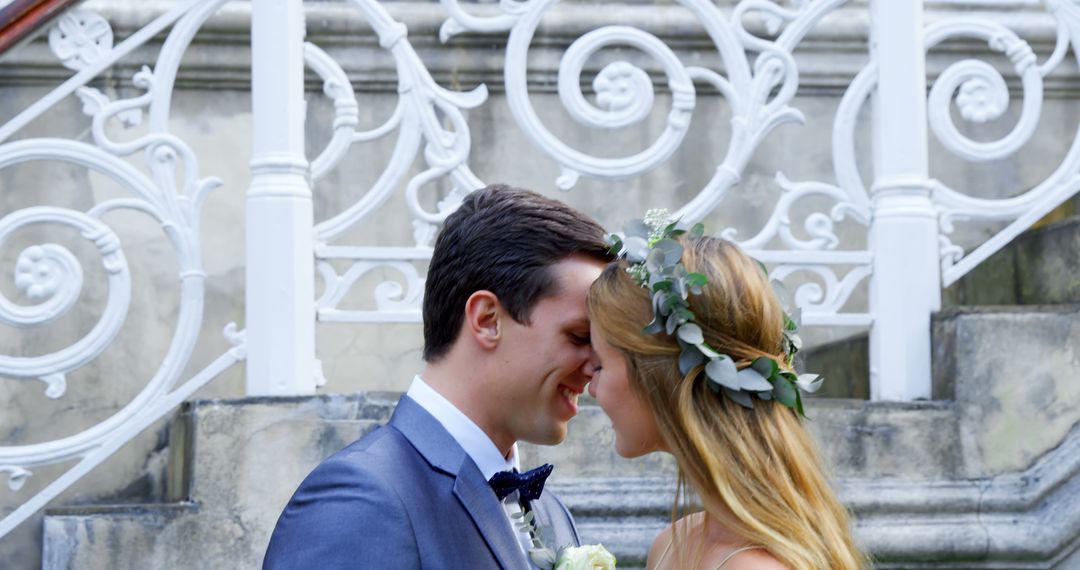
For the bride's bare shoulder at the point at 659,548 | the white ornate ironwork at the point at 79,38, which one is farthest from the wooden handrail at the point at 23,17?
the bride's bare shoulder at the point at 659,548

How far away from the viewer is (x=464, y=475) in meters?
2.62

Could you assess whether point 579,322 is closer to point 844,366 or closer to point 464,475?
point 464,475

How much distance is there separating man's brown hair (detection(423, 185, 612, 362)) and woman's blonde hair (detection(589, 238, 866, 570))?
0.39 ft

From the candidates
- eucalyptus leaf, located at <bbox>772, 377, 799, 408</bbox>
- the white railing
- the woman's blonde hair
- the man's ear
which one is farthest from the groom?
the white railing

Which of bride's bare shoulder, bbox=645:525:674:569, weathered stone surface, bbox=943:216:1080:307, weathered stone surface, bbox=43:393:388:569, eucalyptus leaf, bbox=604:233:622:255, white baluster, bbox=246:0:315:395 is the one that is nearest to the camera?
eucalyptus leaf, bbox=604:233:622:255

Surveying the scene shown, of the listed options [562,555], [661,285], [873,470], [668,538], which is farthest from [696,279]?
[873,470]

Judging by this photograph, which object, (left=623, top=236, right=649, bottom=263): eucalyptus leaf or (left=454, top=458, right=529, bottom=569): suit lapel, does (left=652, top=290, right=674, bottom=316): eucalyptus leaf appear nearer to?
(left=623, top=236, right=649, bottom=263): eucalyptus leaf

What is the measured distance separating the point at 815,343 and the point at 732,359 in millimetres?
3020

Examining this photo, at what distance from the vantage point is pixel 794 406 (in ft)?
8.73

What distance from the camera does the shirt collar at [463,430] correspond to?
8.84 ft

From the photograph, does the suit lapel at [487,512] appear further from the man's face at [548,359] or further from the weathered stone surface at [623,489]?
the weathered stone surface at [623,489]

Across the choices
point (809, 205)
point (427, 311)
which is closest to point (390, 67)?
point (809, 205)

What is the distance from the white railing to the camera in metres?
3.86

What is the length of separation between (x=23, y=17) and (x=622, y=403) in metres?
2.02
